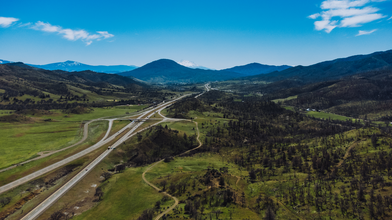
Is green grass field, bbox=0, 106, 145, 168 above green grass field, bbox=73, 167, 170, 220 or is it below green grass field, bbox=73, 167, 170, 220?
above

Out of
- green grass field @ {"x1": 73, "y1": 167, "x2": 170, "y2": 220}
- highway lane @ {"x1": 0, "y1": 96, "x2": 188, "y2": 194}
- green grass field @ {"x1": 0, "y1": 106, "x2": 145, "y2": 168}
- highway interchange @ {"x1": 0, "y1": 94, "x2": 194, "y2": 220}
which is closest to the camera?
green grass field @ {"x1": 73, "y1": 167, "x2": 170, "y2": 220}

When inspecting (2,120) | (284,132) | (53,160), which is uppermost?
(2,120)

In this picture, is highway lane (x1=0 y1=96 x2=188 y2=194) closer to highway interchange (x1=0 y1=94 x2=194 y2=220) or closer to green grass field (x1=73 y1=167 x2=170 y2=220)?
highway interchange (x1=0 y1=94 x2=194 y2=220)

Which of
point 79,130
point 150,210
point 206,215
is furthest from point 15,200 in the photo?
point 79,130

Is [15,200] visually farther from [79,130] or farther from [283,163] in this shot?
[283,163]

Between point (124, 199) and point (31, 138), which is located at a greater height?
point (31, 138)

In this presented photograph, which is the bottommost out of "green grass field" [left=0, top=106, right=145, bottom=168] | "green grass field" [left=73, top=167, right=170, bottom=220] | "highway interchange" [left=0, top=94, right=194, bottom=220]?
"green grass field" [left=73, top=167, right=170, bottom=220]

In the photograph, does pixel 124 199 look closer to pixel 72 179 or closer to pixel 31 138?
pixel 72 179

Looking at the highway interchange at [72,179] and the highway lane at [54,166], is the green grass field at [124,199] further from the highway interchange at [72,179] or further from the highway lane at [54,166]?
the highway lane at [54,166]

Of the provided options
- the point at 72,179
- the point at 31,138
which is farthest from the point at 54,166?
the point at 31,138

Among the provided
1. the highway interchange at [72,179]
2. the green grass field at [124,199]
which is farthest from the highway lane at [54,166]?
the green grass field at [124,199]

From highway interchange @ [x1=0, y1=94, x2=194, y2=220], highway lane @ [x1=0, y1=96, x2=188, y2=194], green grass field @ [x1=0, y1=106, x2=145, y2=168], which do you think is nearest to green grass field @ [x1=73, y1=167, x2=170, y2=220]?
highway interchange @ [x1=0, y1=94, x2=194, y2=220]
